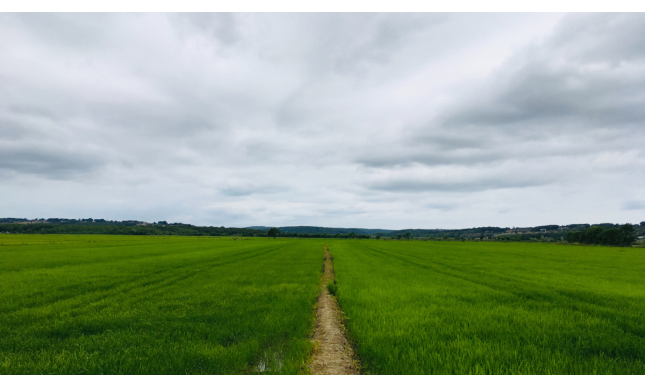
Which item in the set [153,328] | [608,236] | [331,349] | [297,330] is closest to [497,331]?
[331,349]

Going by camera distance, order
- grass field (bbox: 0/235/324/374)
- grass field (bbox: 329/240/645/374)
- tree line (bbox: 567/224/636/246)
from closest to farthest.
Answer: grass field (bbox: 329/240/645/374) < grass field (bbox: 0/235/324/374) < tree line (bbox: 567/224/636/246)

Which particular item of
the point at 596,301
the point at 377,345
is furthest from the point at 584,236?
the point at 377,345

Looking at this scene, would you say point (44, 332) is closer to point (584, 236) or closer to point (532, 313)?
point (532, 313)

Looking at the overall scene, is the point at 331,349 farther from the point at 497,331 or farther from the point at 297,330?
the point at 497,331

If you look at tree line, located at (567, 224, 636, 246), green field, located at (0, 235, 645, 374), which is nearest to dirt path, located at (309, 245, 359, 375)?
green field, located at (0, 235, 645, 374)

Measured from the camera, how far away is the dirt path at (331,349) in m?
6.12

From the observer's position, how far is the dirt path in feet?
20.1

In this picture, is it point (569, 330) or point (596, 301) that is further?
point (596, 301)

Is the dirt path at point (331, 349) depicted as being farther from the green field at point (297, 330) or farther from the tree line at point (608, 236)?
the tree line at point (608, 236)

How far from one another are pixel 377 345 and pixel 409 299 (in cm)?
612

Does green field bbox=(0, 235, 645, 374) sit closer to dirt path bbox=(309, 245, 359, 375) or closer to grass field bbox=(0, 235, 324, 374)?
grass field bbox=(0, 235, 324, 374)
